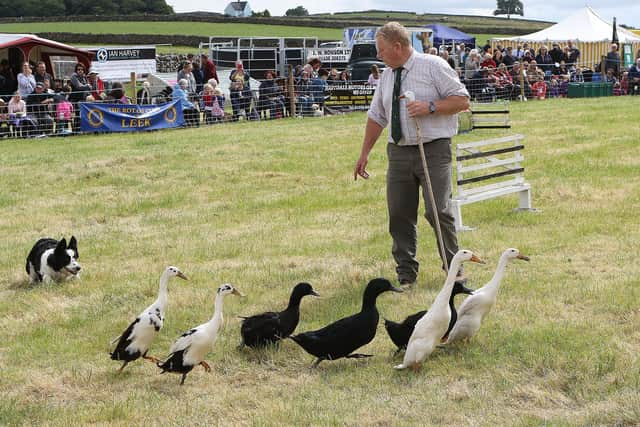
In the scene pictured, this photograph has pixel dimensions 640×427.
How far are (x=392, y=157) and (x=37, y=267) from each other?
13.0 feet

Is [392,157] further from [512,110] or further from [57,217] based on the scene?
[512,110]

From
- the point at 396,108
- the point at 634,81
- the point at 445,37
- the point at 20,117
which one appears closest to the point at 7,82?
the point at 20,117

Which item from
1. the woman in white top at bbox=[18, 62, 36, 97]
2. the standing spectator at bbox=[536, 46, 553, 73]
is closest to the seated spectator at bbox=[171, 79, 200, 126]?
the woman in white top at bbox=[18, 62, 36, 97]

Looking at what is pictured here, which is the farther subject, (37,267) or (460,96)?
(37,267)

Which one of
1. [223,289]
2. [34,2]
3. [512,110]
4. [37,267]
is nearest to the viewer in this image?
[223,289]

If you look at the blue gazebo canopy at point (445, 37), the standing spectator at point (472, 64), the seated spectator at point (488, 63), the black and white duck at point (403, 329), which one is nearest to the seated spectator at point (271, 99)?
the standing spectator at point (472, 64)

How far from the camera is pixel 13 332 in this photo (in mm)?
7805

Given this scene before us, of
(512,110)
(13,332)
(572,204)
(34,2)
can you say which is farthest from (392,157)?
(34,2)

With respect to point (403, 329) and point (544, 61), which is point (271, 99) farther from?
point (403, 329)

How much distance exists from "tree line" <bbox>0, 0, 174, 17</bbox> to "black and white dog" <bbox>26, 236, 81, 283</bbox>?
88307 mm

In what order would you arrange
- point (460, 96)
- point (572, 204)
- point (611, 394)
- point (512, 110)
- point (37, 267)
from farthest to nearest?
point (512, 110) → point (572, 204) → point (37, 267) → point (460, 96) → point (611, 394)

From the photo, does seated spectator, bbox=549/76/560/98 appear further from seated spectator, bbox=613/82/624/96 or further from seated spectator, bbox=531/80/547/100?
seated spectator, bbox=613/82/624/96

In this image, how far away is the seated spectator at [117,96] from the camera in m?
23.8

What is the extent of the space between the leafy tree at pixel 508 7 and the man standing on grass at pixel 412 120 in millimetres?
124116
